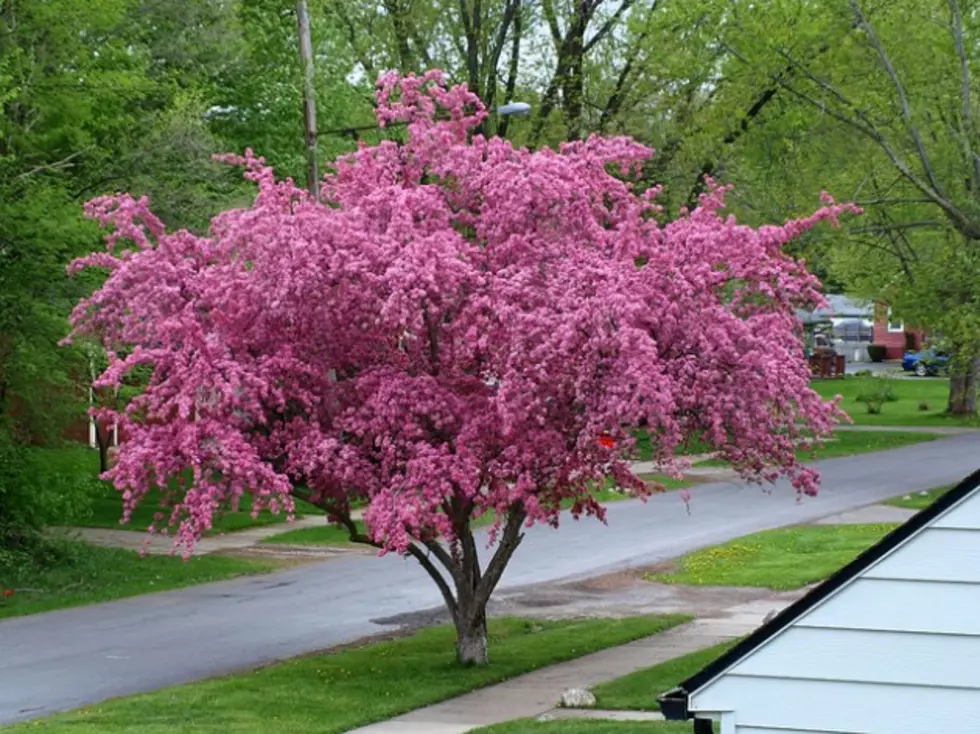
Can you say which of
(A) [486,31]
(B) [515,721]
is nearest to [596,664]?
(B) [515,721]

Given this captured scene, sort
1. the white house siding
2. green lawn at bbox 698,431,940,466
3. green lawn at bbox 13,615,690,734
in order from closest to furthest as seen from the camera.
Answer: the white house siding < green lawn at bbox 13,615,690,734 < green lawn at bbox 698,431,940,466

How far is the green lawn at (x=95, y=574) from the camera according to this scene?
24594 mm

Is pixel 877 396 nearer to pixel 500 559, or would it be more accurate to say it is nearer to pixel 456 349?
pixel 500 559

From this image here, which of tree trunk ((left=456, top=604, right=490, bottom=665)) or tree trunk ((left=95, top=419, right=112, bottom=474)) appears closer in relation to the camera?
tree trunk ((left=456, top=604, right=490, bottom=665))

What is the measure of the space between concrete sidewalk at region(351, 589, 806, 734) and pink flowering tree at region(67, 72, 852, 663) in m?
1.32

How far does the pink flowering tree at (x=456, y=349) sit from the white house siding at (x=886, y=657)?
26.6 ft

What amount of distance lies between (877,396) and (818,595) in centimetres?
5416

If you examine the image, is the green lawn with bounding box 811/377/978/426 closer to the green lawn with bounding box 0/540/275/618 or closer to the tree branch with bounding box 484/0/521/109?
the tree branch with bounding box 484/0/521/109

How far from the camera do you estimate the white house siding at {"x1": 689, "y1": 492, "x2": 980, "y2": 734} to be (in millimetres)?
7230

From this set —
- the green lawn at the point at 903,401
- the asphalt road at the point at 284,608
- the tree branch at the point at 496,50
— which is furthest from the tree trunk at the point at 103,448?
the green lawn at the point at 903,401

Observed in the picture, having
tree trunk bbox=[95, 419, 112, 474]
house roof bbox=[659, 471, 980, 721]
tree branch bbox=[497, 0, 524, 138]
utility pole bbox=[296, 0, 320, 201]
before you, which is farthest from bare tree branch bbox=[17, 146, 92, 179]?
house roof bbox=[659, 471, 980, 721]

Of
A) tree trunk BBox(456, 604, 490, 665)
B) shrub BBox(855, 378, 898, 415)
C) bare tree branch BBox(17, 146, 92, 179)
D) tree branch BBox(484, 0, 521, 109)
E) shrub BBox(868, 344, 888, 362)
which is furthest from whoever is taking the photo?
shrub BBox(868, 344, 888, 362)

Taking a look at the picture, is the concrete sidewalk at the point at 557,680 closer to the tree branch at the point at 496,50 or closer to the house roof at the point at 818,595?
the house roof at the point at 818,595

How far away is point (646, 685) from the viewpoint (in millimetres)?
16844
